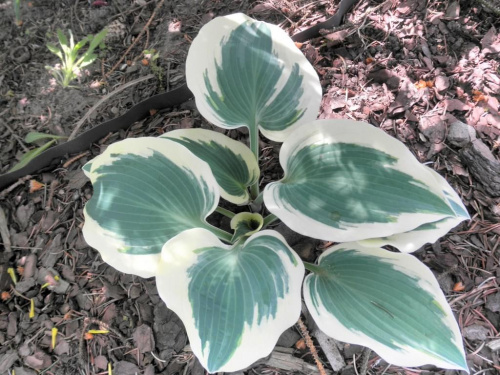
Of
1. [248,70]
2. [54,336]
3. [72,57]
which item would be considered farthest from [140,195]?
[72,57]

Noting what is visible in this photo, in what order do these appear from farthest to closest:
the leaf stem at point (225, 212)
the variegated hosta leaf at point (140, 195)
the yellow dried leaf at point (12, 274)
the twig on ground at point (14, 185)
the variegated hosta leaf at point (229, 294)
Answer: the twig on ground at point (14, 185)
the yellow dried leaf at point (12, 274)
the leaf stem at point (225, 212)
the variegated hosta leaf at point (140, 195)
the variegated hosta leaf at point (229, 294)

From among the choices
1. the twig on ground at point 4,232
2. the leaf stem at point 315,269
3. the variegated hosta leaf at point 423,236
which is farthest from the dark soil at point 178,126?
the variegated hosta leaf at point 423,236

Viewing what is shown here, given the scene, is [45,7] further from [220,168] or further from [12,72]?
[220,168]

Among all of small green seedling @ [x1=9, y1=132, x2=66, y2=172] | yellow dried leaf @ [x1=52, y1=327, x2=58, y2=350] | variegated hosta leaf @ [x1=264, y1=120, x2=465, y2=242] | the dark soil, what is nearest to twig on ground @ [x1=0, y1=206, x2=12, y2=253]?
the dark soil

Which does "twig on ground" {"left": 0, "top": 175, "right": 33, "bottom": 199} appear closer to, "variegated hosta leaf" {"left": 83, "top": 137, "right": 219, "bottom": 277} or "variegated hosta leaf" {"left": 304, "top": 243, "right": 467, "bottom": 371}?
"variegated hosta leaf" {"left": 83, "top": 137, "right": 219, "bottom": 277}

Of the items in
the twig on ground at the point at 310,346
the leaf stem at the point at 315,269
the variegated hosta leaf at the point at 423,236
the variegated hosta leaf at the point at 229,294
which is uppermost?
the variegated hosta leaf at the point at 423,236

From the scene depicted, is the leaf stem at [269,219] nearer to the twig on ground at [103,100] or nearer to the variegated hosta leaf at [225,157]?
the variegated hosta leaf at [225,157]

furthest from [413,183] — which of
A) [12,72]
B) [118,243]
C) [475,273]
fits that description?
[12,72]
